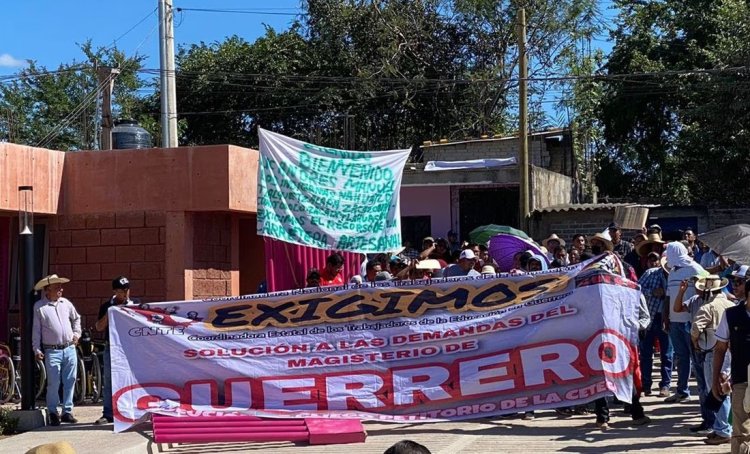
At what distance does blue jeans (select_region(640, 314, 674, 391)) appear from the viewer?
12414 mm

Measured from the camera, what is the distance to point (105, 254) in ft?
48.8

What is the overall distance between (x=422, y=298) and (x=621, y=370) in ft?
6.85

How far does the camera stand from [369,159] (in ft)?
44.2

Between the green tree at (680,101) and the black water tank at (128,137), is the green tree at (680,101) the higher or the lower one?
the higher one

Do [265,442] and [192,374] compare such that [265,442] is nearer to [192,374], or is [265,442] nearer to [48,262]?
[192,374]

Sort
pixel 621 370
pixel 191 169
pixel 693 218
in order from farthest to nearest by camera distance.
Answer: pixel 693 218
pixel 191 169
pixel 621 370

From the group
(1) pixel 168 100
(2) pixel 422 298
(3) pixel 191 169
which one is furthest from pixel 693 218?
(2) pixel 422 298

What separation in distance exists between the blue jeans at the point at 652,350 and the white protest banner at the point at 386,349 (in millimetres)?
2144

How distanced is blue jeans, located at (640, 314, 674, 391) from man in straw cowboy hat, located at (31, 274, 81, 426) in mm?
6818

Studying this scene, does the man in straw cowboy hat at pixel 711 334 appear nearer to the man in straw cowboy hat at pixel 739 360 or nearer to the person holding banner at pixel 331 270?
the man in straw cowboy hat at pixel 739 360

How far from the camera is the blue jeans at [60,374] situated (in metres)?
12.0

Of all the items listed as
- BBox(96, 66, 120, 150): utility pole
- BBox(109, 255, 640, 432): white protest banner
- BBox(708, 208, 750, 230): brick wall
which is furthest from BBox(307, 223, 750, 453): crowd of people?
BBox(708, 208, 750, 230): brick wall

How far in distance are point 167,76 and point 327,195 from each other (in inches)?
554

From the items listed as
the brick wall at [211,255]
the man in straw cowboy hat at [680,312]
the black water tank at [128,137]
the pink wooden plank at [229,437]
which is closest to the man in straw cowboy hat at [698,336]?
the man in straw cowboy hat at [680,312]
